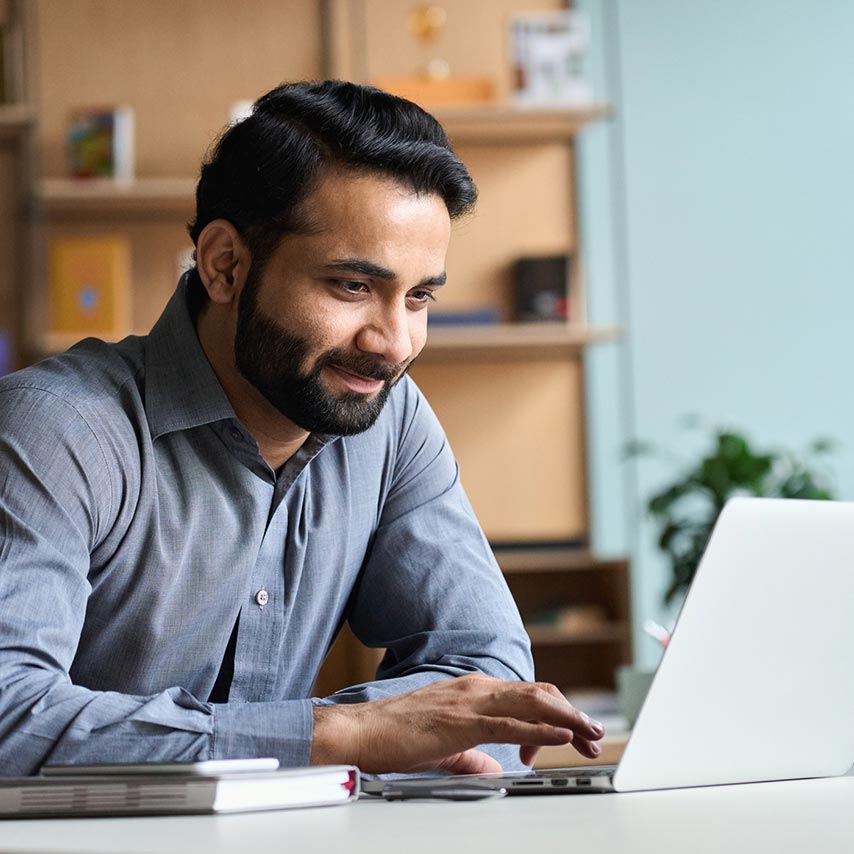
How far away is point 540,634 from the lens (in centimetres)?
333

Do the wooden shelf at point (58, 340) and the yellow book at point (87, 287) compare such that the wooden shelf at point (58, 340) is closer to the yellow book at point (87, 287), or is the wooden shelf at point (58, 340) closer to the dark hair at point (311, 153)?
the yellow book at point (87, 287)

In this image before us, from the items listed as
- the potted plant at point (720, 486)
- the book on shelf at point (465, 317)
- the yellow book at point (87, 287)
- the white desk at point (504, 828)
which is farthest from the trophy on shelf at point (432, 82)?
the white desk at point (504, 828)

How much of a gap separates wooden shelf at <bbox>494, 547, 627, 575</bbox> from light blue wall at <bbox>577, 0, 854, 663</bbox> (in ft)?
0.42

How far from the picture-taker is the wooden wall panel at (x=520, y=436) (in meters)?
3.56

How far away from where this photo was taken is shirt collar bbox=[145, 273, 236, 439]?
1340 millimetres

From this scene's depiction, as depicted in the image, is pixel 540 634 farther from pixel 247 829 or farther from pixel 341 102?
pixel 247 829

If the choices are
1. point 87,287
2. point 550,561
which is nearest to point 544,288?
point 550,561

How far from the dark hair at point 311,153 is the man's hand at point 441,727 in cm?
56

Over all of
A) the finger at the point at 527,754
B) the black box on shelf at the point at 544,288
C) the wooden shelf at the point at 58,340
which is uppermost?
the black box on shelf at the point at 544,288

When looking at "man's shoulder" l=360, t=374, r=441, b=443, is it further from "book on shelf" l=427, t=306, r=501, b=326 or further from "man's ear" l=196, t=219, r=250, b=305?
"book on shelf" l=427, t=306, r=501, b=326

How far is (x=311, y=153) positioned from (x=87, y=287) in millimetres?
2143

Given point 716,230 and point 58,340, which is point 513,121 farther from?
point 58,340

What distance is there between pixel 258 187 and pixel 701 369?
2.40 m

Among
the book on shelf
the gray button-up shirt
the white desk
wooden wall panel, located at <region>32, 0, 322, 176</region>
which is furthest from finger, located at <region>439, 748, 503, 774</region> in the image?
wooden wall panel, located at <region>32, 0, 322, 176</region>
